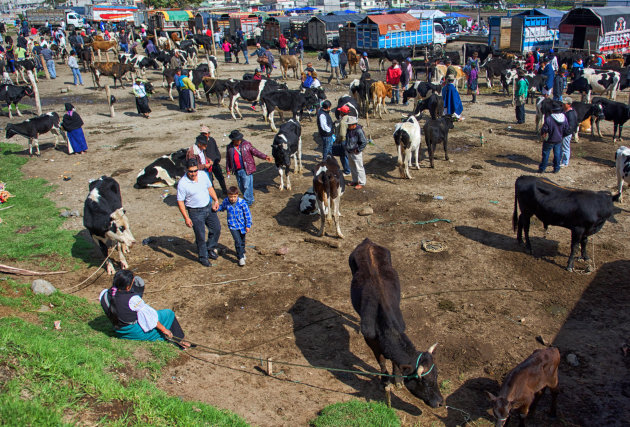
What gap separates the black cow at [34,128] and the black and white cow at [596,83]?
1870cm

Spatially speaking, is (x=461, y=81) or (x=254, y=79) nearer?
(x=254, y=79)

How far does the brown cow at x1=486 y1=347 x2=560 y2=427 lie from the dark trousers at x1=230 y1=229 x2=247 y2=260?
487 cm

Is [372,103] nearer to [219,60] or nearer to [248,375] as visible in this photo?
[248,375]

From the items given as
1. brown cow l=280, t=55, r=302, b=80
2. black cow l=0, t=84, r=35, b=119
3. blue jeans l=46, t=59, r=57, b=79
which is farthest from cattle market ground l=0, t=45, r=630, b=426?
blue jeans l=46, t=59, r=57, b=79

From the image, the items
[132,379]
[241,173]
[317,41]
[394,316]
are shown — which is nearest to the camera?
[132,379]

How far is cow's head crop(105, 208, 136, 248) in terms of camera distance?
27.8 ft

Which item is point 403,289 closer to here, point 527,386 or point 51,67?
point 527,386

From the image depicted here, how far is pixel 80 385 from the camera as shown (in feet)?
15.4

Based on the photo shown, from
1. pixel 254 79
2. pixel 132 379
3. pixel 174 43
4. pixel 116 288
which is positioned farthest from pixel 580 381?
pixel 174 43

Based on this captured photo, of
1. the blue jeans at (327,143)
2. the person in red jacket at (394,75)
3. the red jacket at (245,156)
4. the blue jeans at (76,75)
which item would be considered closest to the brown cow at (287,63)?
the person in red jacket at (394,75)

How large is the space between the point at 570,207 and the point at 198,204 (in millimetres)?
6182

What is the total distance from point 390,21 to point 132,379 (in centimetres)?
3205

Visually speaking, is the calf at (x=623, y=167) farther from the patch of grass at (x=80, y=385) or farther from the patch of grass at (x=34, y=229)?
the patch of grass at (x=34, y=229)

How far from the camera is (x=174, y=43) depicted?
38.0 m
